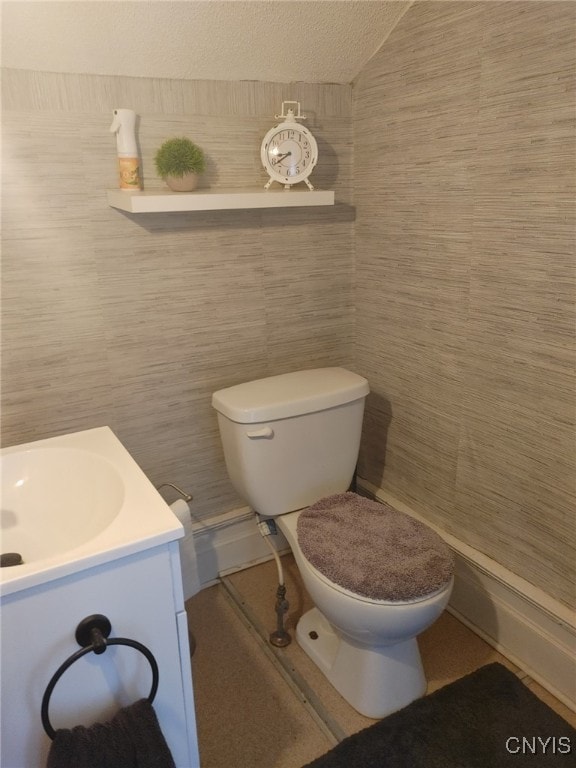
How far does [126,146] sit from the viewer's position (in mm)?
1527

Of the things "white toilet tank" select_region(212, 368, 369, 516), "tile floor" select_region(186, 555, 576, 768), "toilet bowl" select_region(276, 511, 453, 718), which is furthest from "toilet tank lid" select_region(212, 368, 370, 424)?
"tile floor" select_region(186, 555, 576, 768)

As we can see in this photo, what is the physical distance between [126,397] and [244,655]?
85cm

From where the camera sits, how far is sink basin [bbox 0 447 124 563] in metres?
1.21

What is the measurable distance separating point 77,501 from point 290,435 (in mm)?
641

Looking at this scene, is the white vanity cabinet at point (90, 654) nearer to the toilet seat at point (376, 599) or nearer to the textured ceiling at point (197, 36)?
the toilet seat at point (376, 599)

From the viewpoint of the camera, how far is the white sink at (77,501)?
1024 mm

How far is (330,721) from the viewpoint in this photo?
1.54 metres

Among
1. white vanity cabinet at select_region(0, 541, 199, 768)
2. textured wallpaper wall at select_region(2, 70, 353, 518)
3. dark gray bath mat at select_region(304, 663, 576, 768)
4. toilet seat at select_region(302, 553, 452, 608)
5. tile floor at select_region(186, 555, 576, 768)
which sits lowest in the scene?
tile floor at select_region(186, 555, 576, 768)

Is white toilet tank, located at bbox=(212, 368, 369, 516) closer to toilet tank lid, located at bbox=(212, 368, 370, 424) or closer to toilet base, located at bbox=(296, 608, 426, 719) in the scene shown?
toilet tank lid, located at bbox=(212, 368, 370, 424)

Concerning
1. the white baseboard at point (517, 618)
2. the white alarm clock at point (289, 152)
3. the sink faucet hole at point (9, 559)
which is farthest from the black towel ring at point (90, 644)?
the white alarm clock at point (289, 152)

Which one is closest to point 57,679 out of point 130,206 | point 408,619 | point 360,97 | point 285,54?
point 408,619

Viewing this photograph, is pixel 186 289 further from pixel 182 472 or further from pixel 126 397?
pixel 182 472

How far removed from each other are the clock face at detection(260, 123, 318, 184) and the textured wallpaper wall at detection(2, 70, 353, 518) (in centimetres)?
11

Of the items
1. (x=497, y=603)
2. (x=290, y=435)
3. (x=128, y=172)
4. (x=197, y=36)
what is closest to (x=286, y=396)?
(x=290, y=435)
